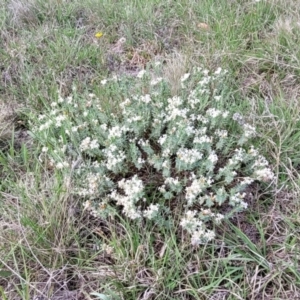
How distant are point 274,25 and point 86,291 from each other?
2117mm

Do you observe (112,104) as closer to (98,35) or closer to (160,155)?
(160,155)

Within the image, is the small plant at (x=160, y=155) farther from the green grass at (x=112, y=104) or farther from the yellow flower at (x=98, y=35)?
the yellow flower at (x=98, y=35)

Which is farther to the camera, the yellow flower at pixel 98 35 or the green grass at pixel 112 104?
the yellow flower at pixel 98 35

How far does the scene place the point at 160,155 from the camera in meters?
1.98

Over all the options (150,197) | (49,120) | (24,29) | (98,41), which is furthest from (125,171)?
(24,29)

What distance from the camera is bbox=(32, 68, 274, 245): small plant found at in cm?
170

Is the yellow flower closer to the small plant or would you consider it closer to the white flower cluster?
the small plant

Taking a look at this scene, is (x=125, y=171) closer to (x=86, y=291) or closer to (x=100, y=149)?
(x=100, y=149)

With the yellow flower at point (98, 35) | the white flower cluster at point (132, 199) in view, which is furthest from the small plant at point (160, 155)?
the yellow flower at point (98, 35)

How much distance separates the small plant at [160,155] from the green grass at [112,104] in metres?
0.09

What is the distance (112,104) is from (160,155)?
488 mm

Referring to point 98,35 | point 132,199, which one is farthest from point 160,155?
point 98,35

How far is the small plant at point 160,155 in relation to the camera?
170cm

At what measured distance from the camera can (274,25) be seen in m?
2.74
